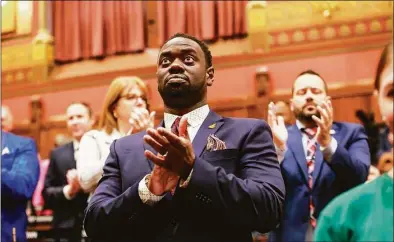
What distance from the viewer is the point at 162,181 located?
1.24 m

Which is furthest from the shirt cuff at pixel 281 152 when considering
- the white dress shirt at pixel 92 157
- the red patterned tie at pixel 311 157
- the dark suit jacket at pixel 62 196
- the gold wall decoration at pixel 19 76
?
the gold wall decoration at pixel 19 76

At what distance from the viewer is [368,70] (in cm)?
482

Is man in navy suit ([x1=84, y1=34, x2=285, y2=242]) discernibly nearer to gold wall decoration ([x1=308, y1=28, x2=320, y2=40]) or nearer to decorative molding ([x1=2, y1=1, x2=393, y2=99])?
decorative molding ([x1=2, y1=1, x2=393, y2=99])

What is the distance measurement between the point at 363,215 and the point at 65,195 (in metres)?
1.98

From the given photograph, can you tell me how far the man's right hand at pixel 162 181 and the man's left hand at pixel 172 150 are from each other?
0.09 feet

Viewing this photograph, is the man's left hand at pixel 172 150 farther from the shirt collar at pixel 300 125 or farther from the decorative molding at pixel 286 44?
the decorative molding at pixel 286 44

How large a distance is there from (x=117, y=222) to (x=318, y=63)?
3.88 metres

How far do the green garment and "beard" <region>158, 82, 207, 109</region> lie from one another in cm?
61

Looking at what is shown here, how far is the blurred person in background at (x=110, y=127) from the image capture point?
221 centimetres

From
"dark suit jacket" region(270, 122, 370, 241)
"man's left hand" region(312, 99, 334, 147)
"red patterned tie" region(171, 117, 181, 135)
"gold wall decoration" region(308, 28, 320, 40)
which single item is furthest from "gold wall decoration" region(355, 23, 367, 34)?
"red patterned tie" region(171, 117, 181, 135)

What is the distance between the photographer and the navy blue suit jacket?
2.21 metres

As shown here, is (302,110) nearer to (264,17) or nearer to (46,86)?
(264,17)

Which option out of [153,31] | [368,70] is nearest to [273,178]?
[368,70]

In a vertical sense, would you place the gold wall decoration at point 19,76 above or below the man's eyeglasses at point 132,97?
above
